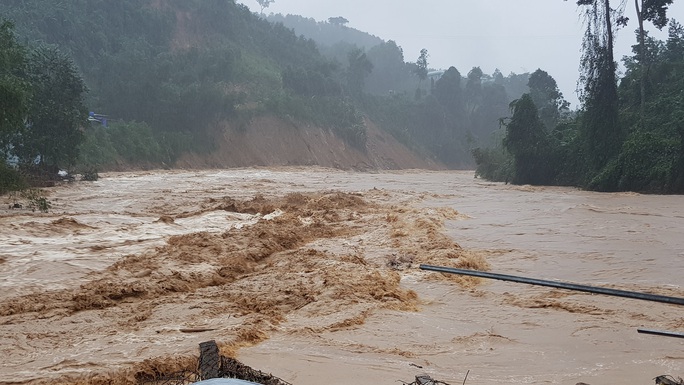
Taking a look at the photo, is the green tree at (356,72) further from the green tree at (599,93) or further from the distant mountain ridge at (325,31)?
the distant mountain ridge at (325,31)

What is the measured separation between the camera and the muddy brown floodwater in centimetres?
441

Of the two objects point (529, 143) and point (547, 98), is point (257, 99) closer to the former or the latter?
point (547, 98)

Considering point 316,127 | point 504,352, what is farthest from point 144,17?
point 504,352

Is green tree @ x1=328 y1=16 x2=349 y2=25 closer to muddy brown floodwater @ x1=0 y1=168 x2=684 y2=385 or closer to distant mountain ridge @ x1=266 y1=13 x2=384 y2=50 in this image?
distant mountain ridge @ x1=266 y1=13 x2=384 y2=50

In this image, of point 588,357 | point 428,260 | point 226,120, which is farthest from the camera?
point 226,120

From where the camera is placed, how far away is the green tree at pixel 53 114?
22.0 metres

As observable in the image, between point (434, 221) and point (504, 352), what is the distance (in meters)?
8.42

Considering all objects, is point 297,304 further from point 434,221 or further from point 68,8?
point 68,8

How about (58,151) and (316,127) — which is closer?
(58,151)

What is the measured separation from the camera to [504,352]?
4.78 meters

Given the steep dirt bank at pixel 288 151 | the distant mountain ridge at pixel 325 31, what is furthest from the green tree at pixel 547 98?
the distant mountain ridge at pixel 325 31

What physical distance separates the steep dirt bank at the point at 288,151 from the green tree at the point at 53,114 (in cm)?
1823

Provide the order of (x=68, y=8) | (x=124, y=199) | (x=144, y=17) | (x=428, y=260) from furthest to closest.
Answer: (x=144, y=17) → (x=68, y=8) → (x=124, y=199) → (x=428, y=260)

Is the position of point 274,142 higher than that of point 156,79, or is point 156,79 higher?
point 156,79
